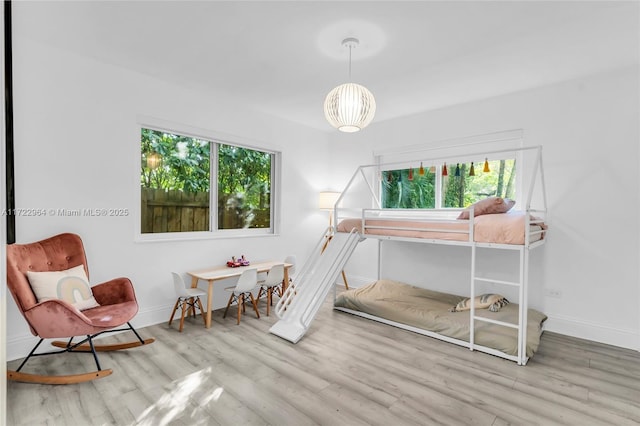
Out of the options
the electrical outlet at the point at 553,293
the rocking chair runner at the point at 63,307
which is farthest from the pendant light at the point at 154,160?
the electrical outlet at the point at 553,293

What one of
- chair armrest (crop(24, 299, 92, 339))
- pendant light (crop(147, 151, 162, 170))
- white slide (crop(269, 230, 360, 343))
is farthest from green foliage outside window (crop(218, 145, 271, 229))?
chair armrest (crop(24, 299, 92, 339))

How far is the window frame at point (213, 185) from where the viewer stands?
141 inches

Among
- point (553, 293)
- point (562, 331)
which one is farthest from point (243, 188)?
point (562, 331)

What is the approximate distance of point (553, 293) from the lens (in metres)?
3.64

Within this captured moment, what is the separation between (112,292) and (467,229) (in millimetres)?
3275

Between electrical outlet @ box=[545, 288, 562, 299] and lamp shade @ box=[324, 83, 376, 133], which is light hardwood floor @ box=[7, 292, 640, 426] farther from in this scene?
lamp shade @ box=[324, 83, 376, 133]

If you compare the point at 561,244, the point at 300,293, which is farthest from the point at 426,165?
the point at 300,293

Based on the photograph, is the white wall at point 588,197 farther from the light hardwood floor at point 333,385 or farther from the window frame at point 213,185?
the window frame at point 213,185

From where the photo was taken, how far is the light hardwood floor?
6.99 ft

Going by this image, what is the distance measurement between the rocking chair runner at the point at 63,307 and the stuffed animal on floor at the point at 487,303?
319cm

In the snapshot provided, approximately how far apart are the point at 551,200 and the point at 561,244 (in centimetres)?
48

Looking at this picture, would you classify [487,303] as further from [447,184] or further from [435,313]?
[447,184]

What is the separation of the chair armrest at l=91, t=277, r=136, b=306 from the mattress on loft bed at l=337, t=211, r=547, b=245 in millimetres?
2484

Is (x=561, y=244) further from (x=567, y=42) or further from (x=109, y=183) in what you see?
(x=109, y=183)
